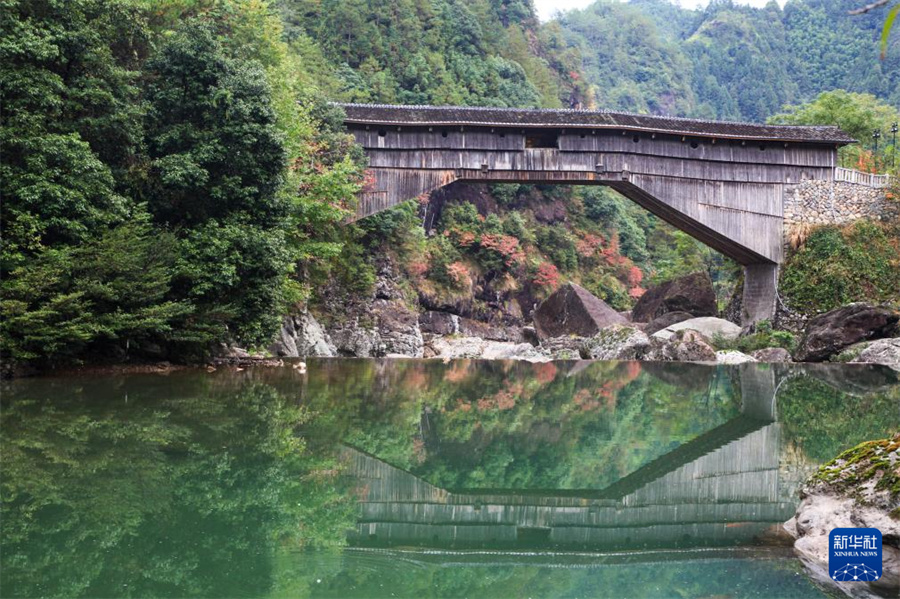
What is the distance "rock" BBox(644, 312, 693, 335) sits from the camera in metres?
Answer: 29.8

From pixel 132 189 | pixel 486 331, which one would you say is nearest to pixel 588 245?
pixel 486 331

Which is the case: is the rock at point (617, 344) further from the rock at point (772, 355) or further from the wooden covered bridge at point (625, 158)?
the wooden covered bridge at point (625, 158)

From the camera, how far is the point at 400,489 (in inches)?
297

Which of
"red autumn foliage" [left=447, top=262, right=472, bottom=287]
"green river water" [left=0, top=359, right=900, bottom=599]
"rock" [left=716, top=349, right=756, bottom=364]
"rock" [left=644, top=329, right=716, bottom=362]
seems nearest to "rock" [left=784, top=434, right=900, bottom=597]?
"green river water" [left=0, top=359, right=900, bottom=599]

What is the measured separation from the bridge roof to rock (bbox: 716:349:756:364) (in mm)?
7083

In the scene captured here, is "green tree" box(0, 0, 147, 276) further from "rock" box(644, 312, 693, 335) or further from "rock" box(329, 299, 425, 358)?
"rock" box(644, 312, 693, 335)

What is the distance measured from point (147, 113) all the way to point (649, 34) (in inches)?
3103

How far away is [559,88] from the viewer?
5238 centimetres

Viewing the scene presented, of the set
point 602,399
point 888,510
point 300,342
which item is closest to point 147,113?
point 300,342

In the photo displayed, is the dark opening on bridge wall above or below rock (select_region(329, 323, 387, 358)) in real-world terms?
above

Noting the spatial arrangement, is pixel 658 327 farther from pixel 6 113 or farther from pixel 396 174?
pixel 6 113

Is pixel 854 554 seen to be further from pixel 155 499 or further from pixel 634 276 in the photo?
pixel 634 276

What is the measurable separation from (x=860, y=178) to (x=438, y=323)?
14.3 m

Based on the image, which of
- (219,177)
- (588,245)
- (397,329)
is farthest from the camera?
(588,245)
